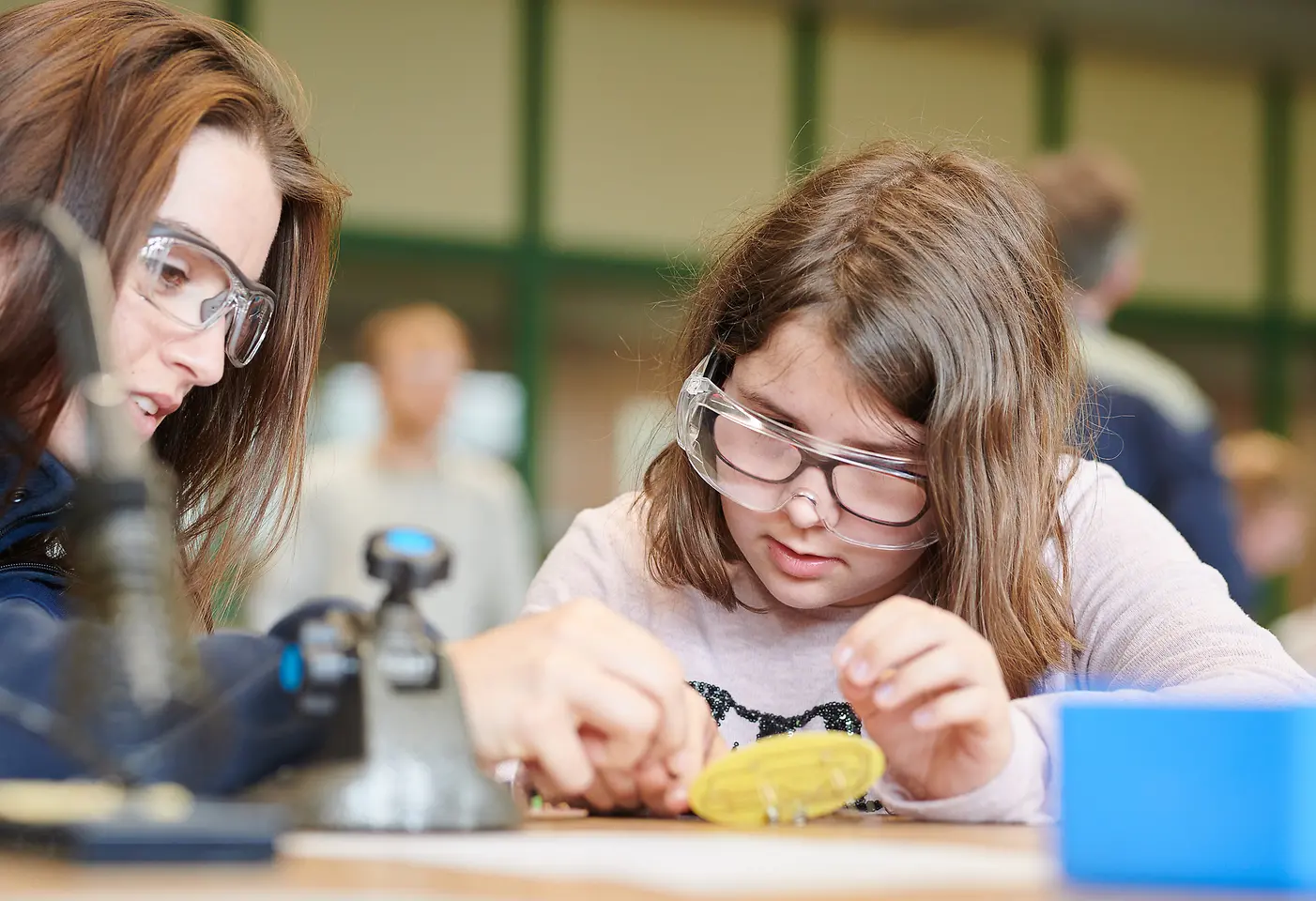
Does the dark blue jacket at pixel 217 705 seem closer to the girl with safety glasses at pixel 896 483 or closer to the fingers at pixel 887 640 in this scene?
the fingers at pixel 887 640

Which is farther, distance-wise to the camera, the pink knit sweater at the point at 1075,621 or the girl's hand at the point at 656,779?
the pink knit sweater at the point at 1075,621

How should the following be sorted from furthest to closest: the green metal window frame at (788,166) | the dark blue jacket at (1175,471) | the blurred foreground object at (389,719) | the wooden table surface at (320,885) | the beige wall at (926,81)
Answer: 1. the beige wall at (926,81)
2. the green metal window frame at (788,166)
3. the dark blue jacket at (1175,471)
4. the blurred foreground object at (389,719)
5. the wooden table surface at (320,885)

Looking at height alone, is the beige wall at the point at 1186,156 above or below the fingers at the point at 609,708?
above

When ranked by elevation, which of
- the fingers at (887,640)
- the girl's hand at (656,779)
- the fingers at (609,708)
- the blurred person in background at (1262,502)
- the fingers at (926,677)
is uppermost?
the blurred person in background at (1262,502)

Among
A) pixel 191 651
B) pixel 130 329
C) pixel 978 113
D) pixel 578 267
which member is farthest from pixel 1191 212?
pixel 191 651

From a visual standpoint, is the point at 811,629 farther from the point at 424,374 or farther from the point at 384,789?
the point at 424,374

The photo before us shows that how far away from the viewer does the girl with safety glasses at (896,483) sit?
143 cm

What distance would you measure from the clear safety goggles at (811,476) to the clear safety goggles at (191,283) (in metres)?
0.43

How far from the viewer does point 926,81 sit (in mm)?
6598

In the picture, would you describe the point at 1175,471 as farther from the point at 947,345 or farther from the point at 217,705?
the point at 217,705

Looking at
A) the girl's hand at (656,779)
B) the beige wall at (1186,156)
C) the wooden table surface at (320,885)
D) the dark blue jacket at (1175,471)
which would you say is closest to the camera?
the wooden table surface at (320,885)

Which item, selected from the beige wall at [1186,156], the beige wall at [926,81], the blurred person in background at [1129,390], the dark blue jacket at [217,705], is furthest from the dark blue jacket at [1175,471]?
the beige wall at [1186,156]

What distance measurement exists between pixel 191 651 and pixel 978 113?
6231mm

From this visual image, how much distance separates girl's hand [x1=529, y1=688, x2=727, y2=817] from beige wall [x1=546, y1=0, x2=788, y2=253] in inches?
196
